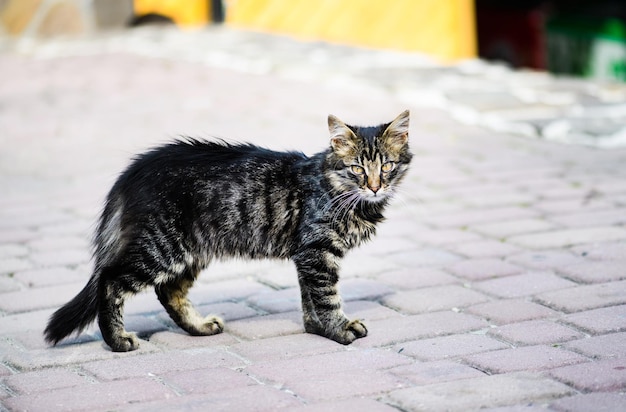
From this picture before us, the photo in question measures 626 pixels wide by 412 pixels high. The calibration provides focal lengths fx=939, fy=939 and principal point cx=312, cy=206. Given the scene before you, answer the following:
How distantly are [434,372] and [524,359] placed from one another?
0.34m

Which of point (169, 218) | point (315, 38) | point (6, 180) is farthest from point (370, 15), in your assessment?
point (169, 218)

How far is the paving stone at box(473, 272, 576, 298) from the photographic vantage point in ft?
13.7

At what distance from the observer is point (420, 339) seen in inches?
144

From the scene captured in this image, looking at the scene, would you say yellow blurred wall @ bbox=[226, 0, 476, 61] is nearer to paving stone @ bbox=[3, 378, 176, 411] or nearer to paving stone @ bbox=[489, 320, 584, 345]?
paving stone @ bbox=[489, 320, 584, 345]

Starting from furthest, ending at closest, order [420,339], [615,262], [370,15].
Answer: [370,15] → [615,262] → [420,339]

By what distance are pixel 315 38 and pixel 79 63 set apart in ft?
11.8

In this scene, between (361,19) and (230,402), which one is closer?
(230,402)

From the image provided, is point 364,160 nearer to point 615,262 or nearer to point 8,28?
point 615,262

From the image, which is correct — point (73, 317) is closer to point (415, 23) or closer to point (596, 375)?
point (596, 375)

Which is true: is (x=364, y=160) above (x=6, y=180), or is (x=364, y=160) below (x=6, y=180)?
above

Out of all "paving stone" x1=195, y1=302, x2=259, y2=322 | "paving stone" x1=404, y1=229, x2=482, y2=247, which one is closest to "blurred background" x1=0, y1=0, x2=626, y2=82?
"paving stone" x1=404, y1=229, x2=482, y2=247

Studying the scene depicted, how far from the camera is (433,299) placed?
416 centimetres

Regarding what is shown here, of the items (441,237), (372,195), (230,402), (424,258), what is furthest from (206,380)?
(441,237)

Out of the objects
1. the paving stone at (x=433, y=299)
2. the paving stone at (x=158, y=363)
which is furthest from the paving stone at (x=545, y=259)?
the paving stone at (x=158, y=363)
